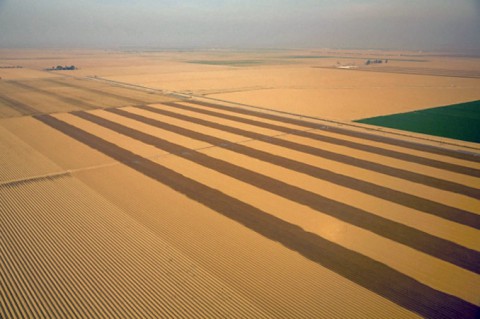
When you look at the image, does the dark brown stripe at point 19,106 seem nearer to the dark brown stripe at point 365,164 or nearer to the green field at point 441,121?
the dark brown stripe at point 365,164

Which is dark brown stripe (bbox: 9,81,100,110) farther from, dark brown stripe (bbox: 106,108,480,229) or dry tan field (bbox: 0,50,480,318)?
dark brown stripe (bbox: 106,108,480,229)

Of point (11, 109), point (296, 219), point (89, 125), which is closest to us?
point (296, 219)

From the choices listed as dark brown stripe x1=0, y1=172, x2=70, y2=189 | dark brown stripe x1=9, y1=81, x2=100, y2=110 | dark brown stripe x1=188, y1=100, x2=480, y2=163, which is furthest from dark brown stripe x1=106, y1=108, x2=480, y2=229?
dark brown stripe x1=9, y1=81, x2=100, y2=110

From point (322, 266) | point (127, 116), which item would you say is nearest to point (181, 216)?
point (322, 266)

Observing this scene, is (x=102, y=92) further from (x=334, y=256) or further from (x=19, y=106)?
(x=334, y=256)

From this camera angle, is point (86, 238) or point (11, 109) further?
point (11, 109)

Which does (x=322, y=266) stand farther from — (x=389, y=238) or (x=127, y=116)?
(x=127, y=116)
